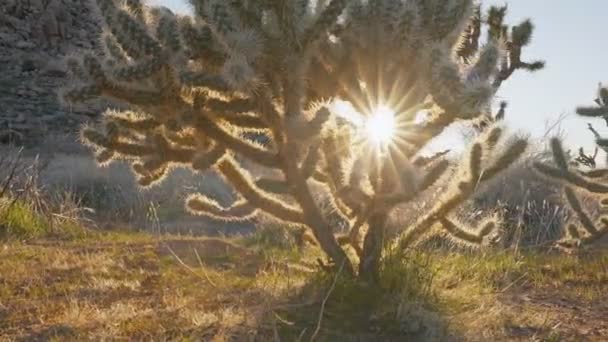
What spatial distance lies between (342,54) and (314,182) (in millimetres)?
748

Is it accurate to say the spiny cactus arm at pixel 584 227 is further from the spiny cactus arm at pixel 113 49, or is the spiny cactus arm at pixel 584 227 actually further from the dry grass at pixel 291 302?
the spiny cactus arm at pixel 113 49

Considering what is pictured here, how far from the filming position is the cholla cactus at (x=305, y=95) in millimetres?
3086

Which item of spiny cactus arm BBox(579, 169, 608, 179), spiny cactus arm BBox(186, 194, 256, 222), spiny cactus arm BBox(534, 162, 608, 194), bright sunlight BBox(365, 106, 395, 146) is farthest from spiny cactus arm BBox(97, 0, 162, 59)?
spiny cactus arm BBox(579, 169, 608, 179)

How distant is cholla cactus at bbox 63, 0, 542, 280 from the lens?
309 cm

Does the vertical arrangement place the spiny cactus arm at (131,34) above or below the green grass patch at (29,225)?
above

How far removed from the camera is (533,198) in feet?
30.1

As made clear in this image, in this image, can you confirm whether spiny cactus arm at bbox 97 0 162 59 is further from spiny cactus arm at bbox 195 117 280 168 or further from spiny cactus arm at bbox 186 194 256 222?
spiny cactus arm at bbox 186 194 256 222

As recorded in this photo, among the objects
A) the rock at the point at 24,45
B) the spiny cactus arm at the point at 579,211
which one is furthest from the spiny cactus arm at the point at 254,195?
the rock at the point at 24,45

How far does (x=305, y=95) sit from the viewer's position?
3.35 meters

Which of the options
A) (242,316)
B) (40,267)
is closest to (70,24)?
(40,267)

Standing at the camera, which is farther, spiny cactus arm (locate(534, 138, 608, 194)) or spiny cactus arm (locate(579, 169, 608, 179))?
spiny cactus arm (locate(579, 169, 608, 179))

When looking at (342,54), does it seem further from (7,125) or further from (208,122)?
(7,125)

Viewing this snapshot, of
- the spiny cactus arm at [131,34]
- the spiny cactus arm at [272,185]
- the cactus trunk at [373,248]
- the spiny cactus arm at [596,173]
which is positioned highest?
the spiny cactus arm at [596,173]

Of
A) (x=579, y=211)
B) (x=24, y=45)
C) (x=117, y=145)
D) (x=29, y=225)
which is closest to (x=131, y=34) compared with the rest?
(x=117, y=145)
